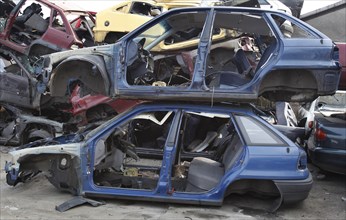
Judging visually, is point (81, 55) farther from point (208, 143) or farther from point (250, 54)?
point (250, 54)

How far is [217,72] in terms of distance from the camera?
224 inches

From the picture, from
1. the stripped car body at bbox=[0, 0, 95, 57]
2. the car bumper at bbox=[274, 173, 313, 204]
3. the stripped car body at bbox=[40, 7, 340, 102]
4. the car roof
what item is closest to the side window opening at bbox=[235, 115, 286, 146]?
the car roof

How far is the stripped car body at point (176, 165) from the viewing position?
15.4 feet

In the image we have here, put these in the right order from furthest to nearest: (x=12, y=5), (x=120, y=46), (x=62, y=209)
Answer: (x=12, y=5)
(x=120, y=46)
(x=62, y=209)

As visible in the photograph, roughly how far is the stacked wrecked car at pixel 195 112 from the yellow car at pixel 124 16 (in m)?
2.97

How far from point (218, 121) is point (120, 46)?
2.47 meters

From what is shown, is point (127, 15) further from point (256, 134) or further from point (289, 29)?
point (256, 134)

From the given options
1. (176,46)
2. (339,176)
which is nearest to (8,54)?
(176,46)

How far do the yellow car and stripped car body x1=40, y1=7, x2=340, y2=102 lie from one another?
2.86m

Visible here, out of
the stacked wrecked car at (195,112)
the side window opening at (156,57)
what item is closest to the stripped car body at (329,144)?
the stacked wrecked car at (195,112)

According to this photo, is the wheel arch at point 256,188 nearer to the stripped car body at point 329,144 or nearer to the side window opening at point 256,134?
the side window opening at point 256,134

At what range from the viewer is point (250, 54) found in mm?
7664

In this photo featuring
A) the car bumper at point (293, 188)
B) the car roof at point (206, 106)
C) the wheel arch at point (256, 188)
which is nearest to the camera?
the car bumper at point (293, 188)

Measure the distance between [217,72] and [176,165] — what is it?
132 centimetres
